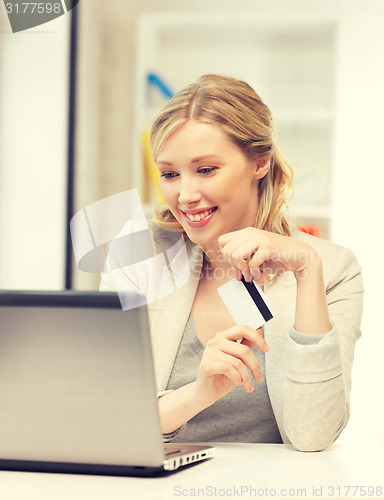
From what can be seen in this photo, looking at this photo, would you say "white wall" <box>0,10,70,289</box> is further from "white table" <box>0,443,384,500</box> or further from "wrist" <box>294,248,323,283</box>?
"white table" <box>0,443,384,500</box>

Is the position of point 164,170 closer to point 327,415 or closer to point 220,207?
point 220,207

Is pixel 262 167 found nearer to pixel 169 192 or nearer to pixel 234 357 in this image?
pixel 169 192

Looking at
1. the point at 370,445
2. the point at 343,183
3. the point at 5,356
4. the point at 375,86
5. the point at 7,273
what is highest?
the point at 375,86

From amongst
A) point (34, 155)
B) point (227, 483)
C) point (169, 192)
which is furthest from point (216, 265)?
point (34, 155)

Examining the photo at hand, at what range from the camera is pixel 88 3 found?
2.93 m

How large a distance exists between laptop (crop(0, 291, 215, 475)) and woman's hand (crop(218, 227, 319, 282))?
34 centimetres

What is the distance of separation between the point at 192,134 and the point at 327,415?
59 centimetres

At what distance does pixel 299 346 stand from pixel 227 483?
1.07 feet

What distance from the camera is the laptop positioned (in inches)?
29.1

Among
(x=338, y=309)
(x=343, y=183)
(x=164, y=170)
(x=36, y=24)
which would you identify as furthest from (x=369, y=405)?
(x=36, y=24)

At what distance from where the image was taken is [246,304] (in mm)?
981

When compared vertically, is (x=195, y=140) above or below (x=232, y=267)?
above

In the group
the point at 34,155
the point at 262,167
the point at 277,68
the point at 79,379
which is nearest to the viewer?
the point at 79,379

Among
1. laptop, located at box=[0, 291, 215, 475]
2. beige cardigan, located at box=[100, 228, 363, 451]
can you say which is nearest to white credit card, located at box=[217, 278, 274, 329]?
beige cardigan, located at box=[100, 228, 363, 451]
